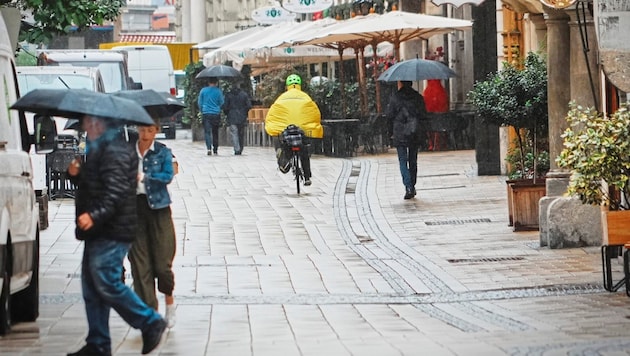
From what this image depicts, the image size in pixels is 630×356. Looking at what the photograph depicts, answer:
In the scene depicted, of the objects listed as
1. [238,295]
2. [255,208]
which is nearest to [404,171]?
[255,208]

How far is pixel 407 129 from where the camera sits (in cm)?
2341

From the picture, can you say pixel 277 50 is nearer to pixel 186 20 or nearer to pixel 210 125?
pixel 210 125

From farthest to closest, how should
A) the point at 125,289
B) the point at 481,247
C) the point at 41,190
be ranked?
the point at 41,190 → the point at 481,247 → the point at 125,289

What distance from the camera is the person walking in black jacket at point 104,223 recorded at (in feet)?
31.3

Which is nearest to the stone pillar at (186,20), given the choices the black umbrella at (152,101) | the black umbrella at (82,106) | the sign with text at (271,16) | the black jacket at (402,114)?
the sign with text at (271,16)

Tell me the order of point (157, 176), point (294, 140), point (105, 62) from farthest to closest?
point (105, 62), point (294, 140), point (157, 176)

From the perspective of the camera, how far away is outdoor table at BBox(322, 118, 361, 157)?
108 ft

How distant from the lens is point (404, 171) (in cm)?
2316

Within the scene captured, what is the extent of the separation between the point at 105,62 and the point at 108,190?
2555 cm

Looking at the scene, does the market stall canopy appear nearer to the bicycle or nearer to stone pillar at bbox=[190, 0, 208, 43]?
the bicycle

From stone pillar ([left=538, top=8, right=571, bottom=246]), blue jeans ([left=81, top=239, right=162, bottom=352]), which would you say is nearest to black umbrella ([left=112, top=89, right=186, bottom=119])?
blue jeans ([left=81, top=239, right=162, bottom=352])

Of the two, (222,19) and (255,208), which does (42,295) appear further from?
(222,19)

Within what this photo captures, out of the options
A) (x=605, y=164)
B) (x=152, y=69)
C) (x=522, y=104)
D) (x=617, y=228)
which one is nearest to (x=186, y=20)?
(x=152, y=69)

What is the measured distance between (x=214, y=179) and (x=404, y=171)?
579cm
